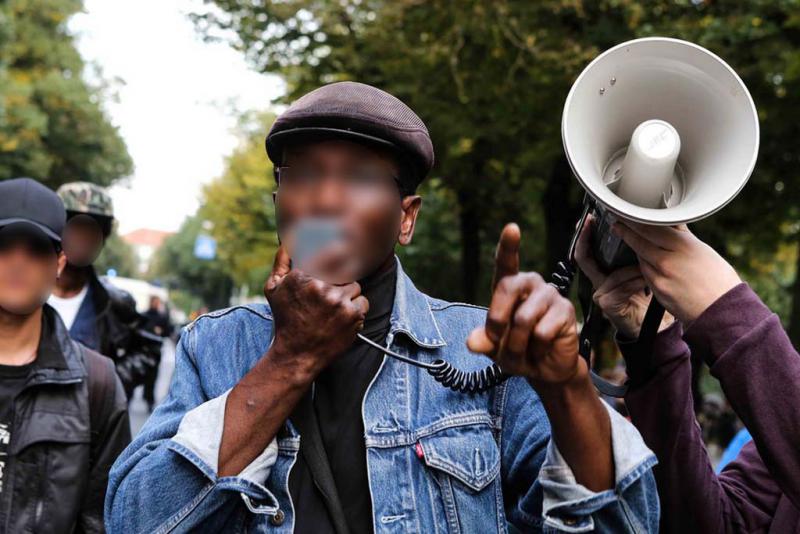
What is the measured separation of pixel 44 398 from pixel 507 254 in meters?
2.20

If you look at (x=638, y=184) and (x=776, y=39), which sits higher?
(x=638, y=184)

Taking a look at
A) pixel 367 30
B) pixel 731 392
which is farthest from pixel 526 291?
pixel 367 30

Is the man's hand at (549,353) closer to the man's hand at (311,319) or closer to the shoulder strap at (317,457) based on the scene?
the man's hand at (311,319)

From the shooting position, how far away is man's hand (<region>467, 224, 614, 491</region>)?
1.44 meters

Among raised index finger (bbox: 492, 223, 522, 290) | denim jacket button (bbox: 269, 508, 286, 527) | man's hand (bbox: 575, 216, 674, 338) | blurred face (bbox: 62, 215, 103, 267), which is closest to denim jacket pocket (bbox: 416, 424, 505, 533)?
denim jacket button (bbox: 269, 508, 286, 527)

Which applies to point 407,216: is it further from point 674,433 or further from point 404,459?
point 674,433

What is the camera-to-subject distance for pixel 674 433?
206 cm

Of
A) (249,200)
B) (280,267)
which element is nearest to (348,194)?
(280,267)

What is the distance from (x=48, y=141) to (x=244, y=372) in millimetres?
A: 36824

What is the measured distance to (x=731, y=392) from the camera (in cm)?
186

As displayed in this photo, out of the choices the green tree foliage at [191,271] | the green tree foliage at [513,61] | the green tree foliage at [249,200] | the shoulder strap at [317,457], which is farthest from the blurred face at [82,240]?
the green tree foliage at [191,271]

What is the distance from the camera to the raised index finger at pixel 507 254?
144 centimetres

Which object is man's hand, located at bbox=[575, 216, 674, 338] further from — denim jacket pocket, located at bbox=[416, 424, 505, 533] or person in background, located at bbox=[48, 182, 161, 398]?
person in background, located at bbox=[48, 182, 161, 398]

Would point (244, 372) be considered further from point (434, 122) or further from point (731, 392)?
point (434, 122)
